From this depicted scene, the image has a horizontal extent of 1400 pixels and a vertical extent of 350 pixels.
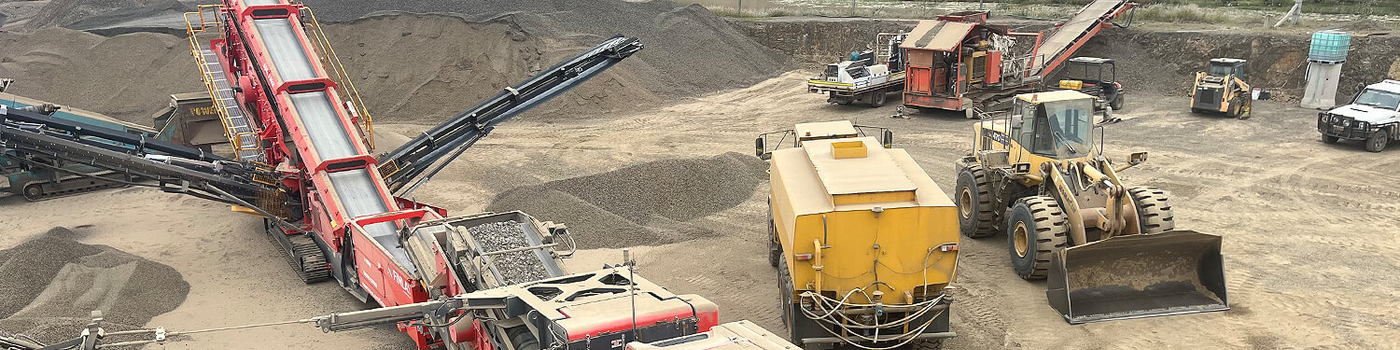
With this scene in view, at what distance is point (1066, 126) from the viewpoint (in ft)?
43.5

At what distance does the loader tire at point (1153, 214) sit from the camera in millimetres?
12250

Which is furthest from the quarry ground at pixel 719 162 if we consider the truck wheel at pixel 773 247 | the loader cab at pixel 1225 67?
the loader cab at pixel 1225 67

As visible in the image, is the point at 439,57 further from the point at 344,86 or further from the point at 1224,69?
the point at 1224,69

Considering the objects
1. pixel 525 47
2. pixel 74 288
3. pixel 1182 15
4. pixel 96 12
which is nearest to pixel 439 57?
pixel 525 47

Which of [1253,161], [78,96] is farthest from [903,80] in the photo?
[78,96]

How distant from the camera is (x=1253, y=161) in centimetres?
1978

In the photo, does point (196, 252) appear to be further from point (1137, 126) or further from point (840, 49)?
point (840, 49)

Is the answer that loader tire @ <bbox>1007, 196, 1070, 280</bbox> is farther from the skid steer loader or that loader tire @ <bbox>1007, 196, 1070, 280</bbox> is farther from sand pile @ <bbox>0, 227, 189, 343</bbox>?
sand pile @ <bbox>0, 227, 189, 343</bbox>

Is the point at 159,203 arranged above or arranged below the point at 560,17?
below

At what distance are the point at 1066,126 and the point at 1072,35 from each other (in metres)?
17.1

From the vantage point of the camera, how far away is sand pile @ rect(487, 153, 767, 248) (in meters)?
15.5

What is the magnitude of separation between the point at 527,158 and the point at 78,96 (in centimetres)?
1469

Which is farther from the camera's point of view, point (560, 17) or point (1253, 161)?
point (560, 17)

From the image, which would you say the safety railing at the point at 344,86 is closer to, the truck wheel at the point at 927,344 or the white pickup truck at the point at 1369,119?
the truck wheel at the point at 927,344
